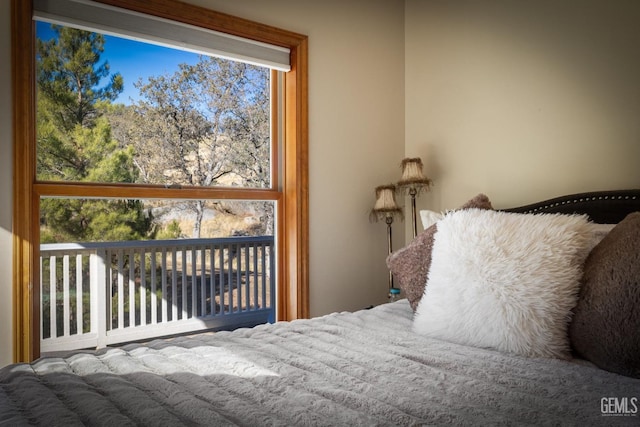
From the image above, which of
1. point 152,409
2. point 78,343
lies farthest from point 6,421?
point 78,343

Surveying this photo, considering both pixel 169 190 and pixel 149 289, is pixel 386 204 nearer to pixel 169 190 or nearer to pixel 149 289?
pixel 169 190

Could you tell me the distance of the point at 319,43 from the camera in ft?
8.54

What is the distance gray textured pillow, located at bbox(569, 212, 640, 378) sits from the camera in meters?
1.08

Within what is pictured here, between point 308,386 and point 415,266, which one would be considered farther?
point 415,266

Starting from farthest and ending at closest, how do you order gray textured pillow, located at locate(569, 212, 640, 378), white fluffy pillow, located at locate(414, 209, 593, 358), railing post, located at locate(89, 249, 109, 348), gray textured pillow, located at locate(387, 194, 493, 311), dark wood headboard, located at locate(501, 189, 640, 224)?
railing post, located at locate(89, 249, 109, 348) < dark wood headboard, located at locate(501, 189, 640, 224) < gray textured pillow, located at locate(387, 194, 493, 311) < white fluffy pillow, located at locate(414, 209, 593, 358) < gray textured pillow, located at locate(569, 212, 640, 378)

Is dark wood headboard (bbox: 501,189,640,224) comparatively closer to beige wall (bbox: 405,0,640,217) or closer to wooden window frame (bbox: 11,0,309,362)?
beige wall (bbox: 405,0,640,217)

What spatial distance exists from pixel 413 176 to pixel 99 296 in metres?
2.33

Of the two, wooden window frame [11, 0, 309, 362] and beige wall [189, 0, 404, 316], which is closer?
wooden window frame [11, 0, 309, 362]

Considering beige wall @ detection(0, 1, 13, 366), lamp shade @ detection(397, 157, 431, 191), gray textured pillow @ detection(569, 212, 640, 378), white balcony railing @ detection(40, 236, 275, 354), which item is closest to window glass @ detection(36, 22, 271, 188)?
beige wall @ detection(0, 1, 13, 366)

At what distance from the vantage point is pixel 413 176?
2.59 metres

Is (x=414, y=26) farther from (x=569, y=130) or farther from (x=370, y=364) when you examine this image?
(x=370, y=364)

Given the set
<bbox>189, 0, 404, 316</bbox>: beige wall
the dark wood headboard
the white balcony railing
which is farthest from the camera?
the white balcony railing

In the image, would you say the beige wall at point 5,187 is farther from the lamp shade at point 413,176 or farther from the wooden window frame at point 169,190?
the lamp shade at point 413,176

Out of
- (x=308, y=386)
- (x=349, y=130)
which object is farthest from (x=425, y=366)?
(x=349, y=130)
